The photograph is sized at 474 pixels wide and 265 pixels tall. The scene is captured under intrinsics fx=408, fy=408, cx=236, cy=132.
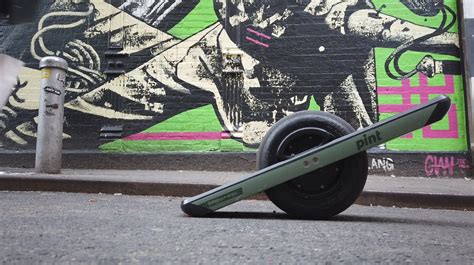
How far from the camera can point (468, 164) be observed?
6.61 meters

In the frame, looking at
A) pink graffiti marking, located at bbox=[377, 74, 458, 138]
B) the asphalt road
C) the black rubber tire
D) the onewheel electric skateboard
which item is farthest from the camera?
pink graffiti marking, located at bbox=[377, 74, 458, 138]

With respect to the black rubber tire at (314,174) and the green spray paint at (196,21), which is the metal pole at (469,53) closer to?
the green spray paint at (196,21)

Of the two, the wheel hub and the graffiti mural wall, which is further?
the graffiti mural wall

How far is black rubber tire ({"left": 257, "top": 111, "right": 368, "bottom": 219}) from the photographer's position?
8.57ft

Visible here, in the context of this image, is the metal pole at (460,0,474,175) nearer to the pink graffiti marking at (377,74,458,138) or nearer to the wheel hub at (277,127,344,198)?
the pink graffiti marking at (377,74,458,138)

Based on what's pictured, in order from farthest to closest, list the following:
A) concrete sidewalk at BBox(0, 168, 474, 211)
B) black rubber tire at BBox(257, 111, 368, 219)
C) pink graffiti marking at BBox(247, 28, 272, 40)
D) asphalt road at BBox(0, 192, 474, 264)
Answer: pink graffiti marking at BBox(247, 28, 272, 40), concrete sidewalk at BBox(0, 168, 474, 211), black rubber tire at BBox(257, 111, 368, 219), asphalt road at BBox(0, 192, 474, 264)

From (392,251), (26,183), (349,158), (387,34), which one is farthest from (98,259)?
(387,34)

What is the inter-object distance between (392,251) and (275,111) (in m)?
5.38

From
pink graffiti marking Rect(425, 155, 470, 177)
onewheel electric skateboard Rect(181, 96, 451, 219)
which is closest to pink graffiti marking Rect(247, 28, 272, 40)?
pink graffiti marking Rect(425, 155, 470, 177)

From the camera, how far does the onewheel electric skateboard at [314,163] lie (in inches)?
98.7

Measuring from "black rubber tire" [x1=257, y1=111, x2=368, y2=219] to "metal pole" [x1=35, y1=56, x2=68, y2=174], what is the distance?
391 cm

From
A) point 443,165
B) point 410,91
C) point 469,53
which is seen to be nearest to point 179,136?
point 410,91

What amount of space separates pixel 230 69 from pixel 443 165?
3.91 metres

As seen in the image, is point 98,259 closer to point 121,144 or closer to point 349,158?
point 349,158
